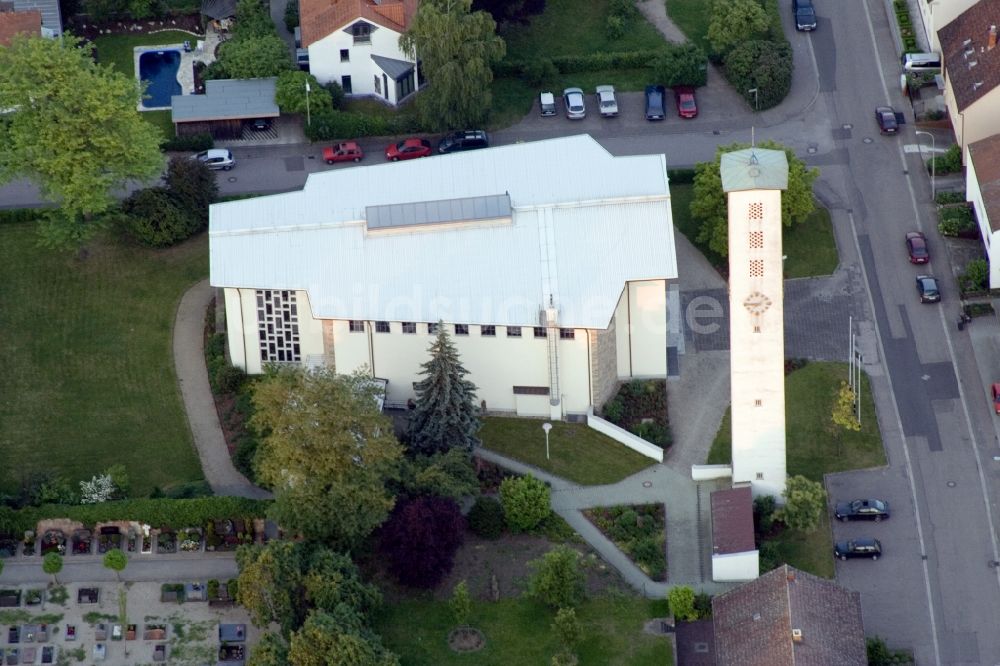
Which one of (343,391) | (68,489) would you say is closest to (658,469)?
(343,391)

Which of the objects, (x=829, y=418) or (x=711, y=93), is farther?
(x=711, y=93)

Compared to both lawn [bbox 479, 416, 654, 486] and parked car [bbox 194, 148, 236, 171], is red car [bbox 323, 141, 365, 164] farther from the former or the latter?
lawn [bbox 479, 416, 654, 486]

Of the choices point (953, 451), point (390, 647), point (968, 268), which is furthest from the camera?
point (968, 268)

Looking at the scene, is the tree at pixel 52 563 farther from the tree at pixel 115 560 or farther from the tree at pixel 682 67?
the tree at pixel 682 67

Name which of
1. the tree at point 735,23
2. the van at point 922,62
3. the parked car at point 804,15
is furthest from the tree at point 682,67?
the van at point 922,62

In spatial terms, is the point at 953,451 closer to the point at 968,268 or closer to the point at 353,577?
the point at 968,268

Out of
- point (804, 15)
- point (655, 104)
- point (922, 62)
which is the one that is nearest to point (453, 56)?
point (655, 104)

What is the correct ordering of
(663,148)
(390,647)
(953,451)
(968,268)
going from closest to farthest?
(390,647) → (953,451) → (968,268) → (663,148)

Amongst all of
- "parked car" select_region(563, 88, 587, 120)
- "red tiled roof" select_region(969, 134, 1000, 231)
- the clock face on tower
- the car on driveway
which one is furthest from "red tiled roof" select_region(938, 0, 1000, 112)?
the clock face on tower
